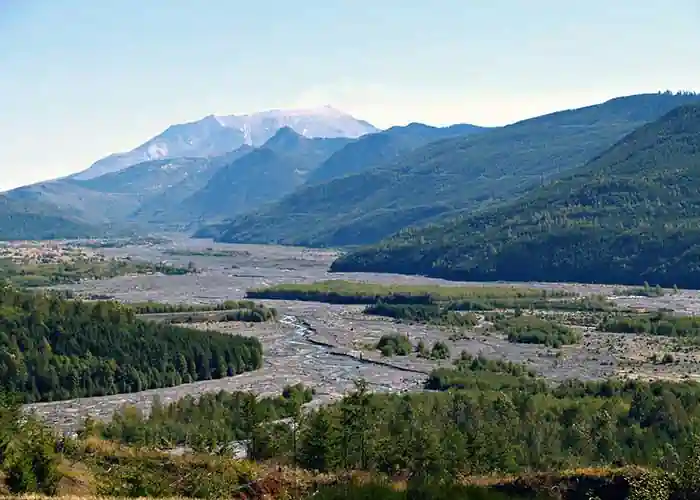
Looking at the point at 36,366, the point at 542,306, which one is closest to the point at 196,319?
the point at 36,366

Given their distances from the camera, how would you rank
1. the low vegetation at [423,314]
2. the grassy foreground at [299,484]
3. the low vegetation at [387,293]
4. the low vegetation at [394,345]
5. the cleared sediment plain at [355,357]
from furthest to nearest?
the low vegetation at [387,293]
the low vegetation at [423,314]
the low vegetation at [394,345]
the cleared sediment plain at [355,357]
the grassy foreground at [299,484]

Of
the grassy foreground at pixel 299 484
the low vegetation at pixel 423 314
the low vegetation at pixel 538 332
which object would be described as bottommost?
the low vegetation at pixel 538 332

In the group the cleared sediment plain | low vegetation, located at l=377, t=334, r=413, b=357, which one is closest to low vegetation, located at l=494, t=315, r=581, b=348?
the cleared sediment plain

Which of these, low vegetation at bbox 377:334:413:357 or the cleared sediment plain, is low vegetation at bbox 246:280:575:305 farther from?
low vegetation at bbox 377:334:413:357

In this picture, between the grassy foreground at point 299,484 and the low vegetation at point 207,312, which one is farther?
the low vegetation at point 207,312

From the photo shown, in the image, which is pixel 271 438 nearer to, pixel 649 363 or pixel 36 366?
pixel 36 366

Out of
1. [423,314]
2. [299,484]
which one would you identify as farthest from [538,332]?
[299,484]

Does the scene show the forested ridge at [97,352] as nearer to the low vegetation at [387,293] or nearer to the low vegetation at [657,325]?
the low vegetation at [657,325]

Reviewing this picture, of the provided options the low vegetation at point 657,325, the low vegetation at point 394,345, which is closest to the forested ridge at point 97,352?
the low vegetation at point 394,345

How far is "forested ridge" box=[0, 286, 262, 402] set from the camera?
3332 inches

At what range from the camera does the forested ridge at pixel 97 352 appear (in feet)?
278

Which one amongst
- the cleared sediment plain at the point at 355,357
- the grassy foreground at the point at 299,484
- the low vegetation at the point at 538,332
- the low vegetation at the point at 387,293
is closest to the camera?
the grassy foreground at the point at 299,484

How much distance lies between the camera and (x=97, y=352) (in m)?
92.1

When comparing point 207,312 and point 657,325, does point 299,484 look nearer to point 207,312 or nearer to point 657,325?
point 657,325
